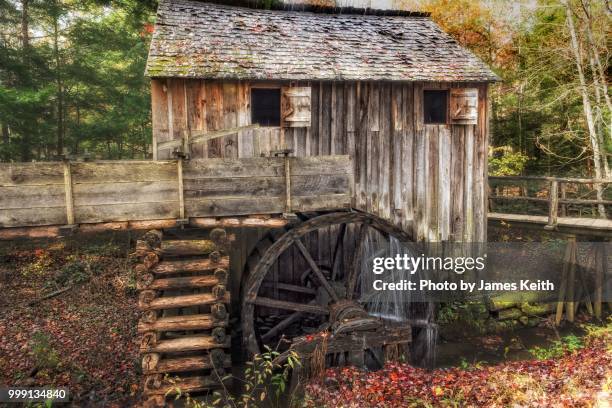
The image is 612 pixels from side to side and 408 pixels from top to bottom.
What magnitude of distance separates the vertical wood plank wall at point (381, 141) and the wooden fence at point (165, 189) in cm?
147

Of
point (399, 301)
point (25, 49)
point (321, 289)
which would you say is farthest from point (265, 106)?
point (25, 49)

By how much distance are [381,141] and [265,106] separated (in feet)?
8.04

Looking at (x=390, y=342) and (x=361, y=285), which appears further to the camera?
(x=361, y=285)

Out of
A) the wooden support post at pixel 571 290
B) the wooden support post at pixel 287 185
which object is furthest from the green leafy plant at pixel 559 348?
the wooden support post at pixel 287 185

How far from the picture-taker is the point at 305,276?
8750mm

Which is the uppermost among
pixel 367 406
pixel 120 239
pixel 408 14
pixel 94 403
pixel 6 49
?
pixel 408 14

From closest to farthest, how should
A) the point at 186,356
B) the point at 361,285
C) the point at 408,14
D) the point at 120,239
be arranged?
the point at 186,356 → the point at 361,285 → the point at 408,14 → the point at 120,239

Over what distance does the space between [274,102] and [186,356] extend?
4.82m

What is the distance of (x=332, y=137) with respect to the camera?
839 centimetres

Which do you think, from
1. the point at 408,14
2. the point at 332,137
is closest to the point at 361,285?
the point at 332,137

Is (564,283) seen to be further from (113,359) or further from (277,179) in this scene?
(113,359)

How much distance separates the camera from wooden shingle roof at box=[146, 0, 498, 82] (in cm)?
761

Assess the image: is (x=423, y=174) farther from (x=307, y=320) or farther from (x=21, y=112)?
(x=21, y=112)

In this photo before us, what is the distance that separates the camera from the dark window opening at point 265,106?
8.13m
